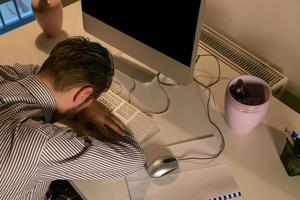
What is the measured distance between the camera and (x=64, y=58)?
104 centimetres

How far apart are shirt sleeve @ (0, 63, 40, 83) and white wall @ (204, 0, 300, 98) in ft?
2.35

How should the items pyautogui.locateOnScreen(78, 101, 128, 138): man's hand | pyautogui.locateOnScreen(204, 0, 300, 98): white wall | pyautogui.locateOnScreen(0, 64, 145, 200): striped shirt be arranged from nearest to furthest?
pyautogui.locateOnScreen(0, 64, 145, 200): striped shirt → pyautogui.locateOnScreen(78, 101, 128, 138): man's hand → pyautogui.locateOnScreen(204, 0, 300, 98): white wall

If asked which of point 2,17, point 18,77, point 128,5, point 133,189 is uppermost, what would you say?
point 128,5

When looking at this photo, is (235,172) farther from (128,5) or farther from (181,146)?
(128,5)

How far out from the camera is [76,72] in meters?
1.02

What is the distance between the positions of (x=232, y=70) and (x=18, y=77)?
692 millimetres

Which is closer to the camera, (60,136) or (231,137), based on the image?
(60,136)

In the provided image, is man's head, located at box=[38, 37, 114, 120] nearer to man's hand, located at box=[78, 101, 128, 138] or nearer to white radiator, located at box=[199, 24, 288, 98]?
man's hand, located at box=[78, 101, 128, 138]

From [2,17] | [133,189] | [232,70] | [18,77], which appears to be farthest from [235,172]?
[2,17]

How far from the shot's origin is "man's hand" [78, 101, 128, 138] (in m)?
1.15

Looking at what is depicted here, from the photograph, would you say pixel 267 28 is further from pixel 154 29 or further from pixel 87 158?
pixel 87 158

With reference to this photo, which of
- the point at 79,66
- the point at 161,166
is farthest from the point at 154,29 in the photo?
the point at 161,166

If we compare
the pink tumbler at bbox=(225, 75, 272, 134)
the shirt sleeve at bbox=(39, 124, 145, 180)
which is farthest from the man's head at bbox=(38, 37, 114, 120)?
the pink tumbler at bbox=(225, 75, 272, 134)

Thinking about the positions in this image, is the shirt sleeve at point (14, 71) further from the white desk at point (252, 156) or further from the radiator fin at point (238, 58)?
the radiator fin at point (238, 58)
